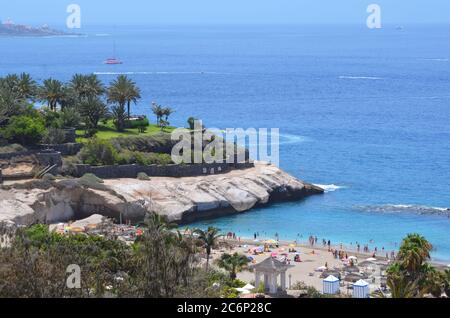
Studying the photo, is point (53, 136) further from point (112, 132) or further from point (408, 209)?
point (408, 209)

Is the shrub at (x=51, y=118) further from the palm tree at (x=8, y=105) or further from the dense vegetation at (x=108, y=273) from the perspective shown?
the dense vegetation at (x=108, y=273)

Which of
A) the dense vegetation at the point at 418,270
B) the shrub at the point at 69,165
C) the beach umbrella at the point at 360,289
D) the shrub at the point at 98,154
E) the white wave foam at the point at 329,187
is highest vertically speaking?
the shrub at the point at 98,154

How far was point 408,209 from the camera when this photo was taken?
242 feet

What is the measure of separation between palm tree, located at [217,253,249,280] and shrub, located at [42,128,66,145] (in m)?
25.0

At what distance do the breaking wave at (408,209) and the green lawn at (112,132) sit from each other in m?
18.2

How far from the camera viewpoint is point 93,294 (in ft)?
120

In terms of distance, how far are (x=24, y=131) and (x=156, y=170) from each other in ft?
30.8

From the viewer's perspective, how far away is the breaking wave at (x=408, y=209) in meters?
72.6

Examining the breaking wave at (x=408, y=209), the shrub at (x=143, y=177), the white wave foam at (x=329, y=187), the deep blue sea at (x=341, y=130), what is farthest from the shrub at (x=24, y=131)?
the breaking wave at (x=408, y=209)

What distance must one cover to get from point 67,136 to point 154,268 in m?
41.7

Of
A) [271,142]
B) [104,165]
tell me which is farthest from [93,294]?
[271,142]

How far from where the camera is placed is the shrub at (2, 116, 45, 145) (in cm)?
7269

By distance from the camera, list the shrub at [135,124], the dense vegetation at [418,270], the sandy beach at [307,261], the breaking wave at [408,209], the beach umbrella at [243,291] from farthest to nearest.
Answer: the shrub at [135,124] → the breaking wave at [408,209] → the sandy beach at [307,261] → the beach umbrella at [243,291] → the dense vegetation at [418,270]
